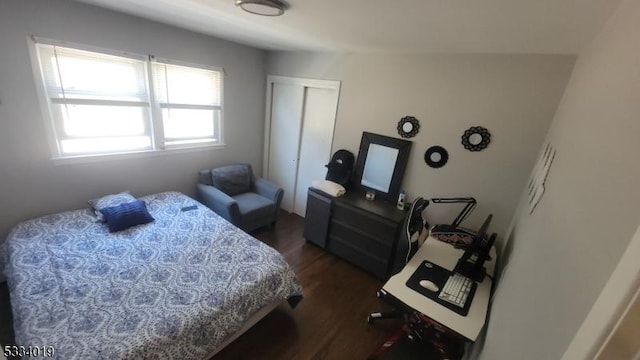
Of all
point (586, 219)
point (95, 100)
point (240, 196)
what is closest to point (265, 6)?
point (586, 219)

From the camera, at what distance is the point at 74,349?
1.26 m

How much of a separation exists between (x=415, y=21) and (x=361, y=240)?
6.78ft

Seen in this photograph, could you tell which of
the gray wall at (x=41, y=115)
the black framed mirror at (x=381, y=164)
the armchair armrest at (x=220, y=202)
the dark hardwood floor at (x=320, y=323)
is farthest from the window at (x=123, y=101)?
the black framed mirror at (x=381, y=164)

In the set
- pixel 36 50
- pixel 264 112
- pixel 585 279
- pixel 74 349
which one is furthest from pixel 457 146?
pixel 36 50

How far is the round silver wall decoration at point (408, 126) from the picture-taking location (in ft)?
8.73

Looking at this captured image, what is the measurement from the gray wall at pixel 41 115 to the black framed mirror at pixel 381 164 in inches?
79.6

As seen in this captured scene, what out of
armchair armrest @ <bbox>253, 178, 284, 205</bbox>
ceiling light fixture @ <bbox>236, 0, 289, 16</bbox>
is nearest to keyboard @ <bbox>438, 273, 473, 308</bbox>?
ceiling light fixture @ <bbox>236, 0, 289, 16</bbox>

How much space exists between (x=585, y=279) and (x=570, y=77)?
7.04 feet

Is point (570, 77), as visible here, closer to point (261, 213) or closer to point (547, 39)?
point (547, 39)

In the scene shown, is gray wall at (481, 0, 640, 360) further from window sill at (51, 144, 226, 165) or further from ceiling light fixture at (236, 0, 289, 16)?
window sill at (51, 144, 226, 165)

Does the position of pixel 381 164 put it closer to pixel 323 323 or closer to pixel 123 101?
pixel 323 323

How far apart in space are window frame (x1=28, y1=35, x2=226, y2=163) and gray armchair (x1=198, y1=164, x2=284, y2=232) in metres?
0.45

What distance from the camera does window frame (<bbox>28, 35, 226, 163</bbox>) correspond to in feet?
7.02

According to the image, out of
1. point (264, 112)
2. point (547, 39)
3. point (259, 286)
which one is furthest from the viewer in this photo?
point (264, 112)
